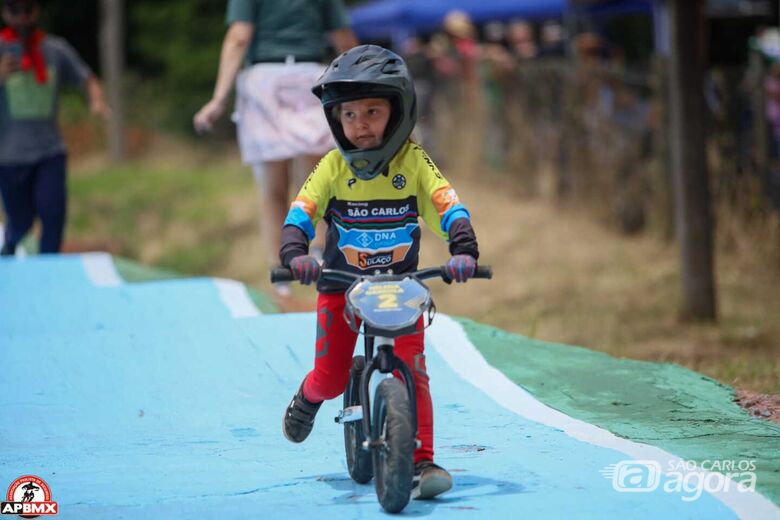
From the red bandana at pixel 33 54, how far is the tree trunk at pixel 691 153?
187 inches

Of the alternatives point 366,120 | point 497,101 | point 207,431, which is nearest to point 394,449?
point 366,120

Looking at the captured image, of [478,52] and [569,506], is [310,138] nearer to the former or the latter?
[569,506]

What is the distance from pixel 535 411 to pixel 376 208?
61.4 inches

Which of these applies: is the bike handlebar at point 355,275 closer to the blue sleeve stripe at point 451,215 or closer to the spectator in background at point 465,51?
the blue sleeve stripe at point 451,215

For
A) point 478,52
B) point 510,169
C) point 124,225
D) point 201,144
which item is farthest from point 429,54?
point 201,144

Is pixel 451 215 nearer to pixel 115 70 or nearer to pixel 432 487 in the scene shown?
pixel 432 487

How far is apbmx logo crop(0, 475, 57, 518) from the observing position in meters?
5.03

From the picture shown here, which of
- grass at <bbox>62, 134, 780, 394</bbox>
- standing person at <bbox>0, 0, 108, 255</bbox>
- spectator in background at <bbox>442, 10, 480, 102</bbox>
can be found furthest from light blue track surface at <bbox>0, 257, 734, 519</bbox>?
spectator in background at <bbox>442, 10, 480, 102</bbox>

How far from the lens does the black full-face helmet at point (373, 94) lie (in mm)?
5273

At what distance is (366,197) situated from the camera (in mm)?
5406

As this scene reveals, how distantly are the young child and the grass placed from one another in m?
2.80

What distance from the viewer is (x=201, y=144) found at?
1149 inches

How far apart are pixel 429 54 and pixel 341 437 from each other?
635 inches

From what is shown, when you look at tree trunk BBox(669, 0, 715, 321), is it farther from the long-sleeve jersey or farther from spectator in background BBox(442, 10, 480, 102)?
spectator in background BBox(442, 10, 480, 102)
